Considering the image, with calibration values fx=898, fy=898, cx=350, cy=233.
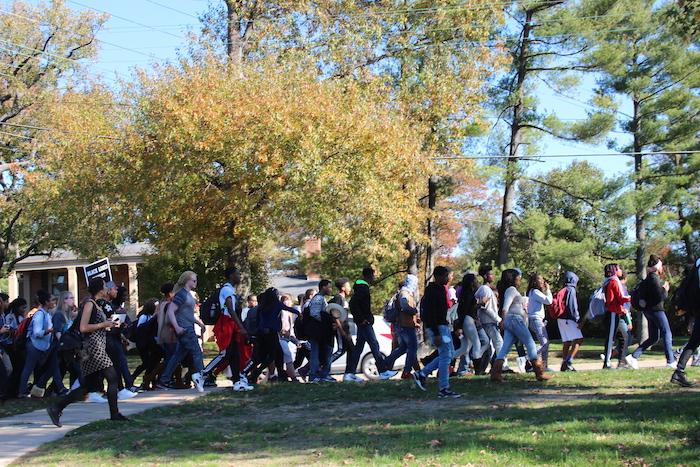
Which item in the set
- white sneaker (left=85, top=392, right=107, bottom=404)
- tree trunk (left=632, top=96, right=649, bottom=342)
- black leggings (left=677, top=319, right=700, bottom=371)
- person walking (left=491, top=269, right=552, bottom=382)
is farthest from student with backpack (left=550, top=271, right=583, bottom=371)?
tree trunk (left=632, top=96, right=649, bottom=342)

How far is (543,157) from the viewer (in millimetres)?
29609

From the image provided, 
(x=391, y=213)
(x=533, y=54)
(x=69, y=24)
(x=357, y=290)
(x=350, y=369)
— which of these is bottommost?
(x=350, y=369)

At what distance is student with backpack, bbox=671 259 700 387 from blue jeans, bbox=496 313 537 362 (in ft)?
6.29

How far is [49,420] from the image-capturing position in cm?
1122

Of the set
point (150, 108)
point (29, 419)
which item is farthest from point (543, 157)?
point (29, 419)

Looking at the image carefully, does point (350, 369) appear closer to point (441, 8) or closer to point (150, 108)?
point (150, 108)

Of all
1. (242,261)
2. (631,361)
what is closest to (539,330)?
(631,361)

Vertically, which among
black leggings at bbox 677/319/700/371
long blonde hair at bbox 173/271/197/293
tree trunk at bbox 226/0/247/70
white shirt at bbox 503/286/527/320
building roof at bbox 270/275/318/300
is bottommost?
building roof at bbox 270/275/318/300

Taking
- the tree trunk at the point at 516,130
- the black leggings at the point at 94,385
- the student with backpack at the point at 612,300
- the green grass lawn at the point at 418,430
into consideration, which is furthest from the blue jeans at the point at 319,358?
the tree trunk at the point at 516,130

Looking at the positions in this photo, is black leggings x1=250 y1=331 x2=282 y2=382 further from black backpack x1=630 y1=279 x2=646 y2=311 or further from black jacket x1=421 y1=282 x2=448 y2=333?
black backpack x1=630 y1=279 x2=646 y2=311

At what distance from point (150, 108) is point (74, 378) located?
9756 millimetres

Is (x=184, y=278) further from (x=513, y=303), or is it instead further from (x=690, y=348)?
(x=690, y=348)

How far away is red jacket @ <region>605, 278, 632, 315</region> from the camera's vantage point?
1501 cm

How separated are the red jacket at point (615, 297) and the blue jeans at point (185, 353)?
22.4ft
